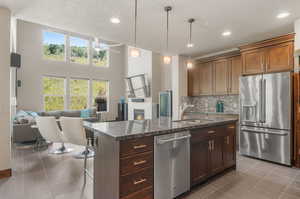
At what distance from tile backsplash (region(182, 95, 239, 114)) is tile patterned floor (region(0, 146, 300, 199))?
1705 millimetres

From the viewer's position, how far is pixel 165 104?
646cm

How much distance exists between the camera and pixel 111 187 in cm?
170

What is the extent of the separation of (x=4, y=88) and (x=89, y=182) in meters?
2.10

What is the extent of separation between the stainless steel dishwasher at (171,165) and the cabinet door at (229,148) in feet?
3.53

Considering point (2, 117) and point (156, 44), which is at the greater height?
point (156, 44)

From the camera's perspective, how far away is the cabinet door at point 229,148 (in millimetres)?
2934

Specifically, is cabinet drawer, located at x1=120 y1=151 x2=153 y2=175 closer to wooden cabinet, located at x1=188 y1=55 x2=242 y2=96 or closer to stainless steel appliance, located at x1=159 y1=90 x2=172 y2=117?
wooden cabinet, located at x1=188 y1=55 x2=242 y2=96

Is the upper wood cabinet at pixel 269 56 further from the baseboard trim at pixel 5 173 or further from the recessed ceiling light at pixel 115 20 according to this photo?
the baseboard trim at pixel 5 173

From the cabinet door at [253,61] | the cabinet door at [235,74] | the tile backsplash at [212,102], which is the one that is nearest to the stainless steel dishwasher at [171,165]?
the cabinet door at [253,61]

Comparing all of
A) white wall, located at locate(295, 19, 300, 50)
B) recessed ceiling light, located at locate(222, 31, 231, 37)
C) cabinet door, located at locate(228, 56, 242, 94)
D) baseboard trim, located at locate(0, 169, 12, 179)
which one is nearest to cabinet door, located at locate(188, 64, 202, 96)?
cabinet door, located at locate(228, 56, 242, 94)

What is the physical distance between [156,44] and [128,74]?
464 centimetres

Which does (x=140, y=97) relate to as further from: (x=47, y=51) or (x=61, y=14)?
(x=61, y=14)

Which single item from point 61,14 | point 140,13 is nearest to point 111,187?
point 140,13

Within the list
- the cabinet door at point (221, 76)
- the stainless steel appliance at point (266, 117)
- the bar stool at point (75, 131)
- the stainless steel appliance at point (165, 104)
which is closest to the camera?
the bar stool at point (75, 131)
